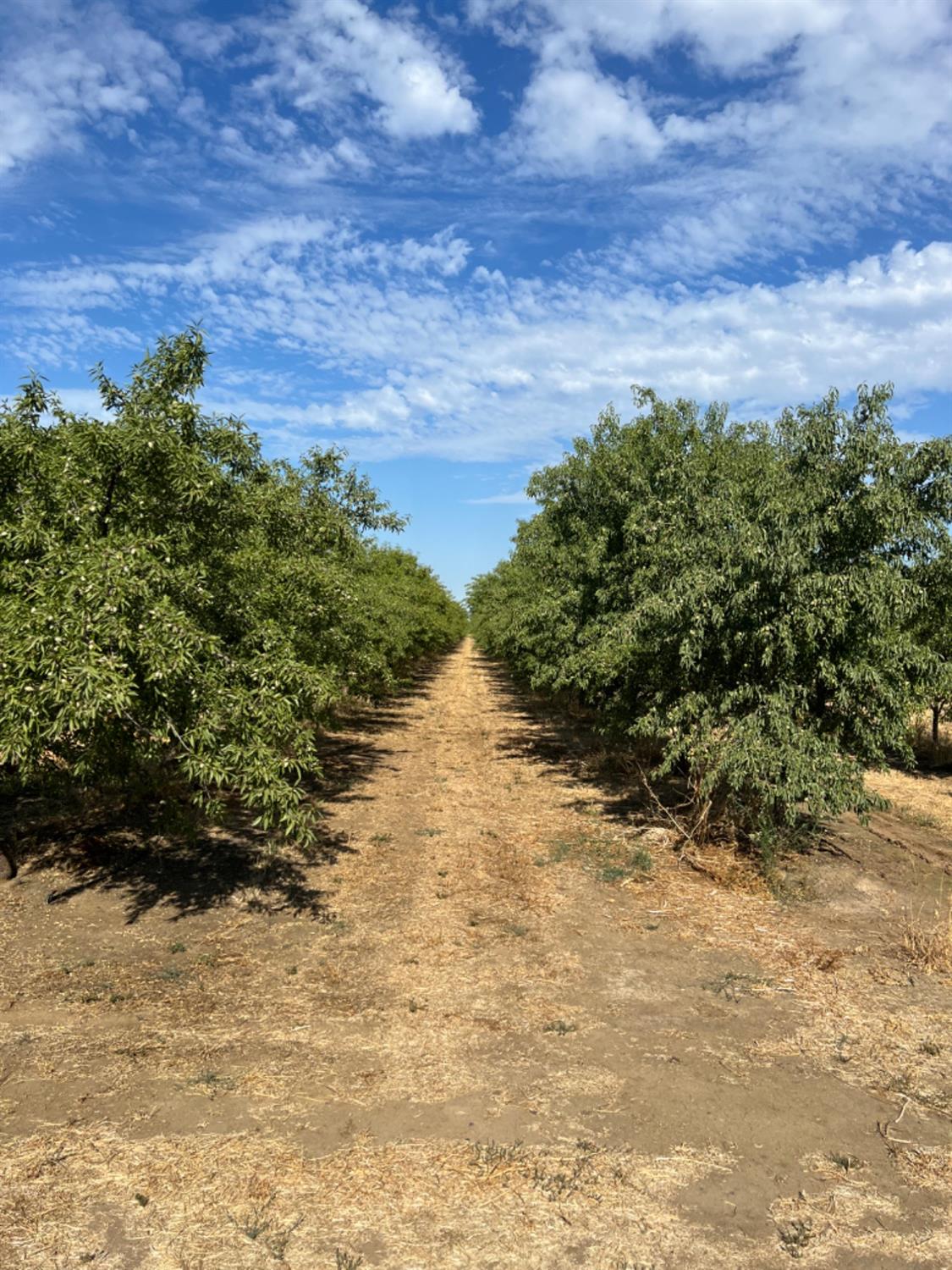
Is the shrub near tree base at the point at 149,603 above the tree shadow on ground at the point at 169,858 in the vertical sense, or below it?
above

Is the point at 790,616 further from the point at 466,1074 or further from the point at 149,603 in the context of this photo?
the point at 149,603

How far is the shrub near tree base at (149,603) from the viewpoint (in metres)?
6.93

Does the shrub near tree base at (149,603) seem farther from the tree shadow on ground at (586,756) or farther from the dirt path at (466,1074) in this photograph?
the tree shadow on ground at (586,756)

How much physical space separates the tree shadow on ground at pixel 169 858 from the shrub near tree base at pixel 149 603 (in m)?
1.47

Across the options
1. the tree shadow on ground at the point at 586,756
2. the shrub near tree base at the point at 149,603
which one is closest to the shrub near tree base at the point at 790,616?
the tree shadow on ground at the point at 586,756

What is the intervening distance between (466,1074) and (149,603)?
514cm

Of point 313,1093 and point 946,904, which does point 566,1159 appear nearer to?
point 313,1093

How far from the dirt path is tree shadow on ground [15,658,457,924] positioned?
94mm

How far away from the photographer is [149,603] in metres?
7.43

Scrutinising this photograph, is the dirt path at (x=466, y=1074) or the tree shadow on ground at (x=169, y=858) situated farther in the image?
the tree shadow on ground at (x=169, y=858)

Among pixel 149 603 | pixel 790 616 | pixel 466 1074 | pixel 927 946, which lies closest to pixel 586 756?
pixel 790 616

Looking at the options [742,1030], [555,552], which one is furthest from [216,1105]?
[555,552]

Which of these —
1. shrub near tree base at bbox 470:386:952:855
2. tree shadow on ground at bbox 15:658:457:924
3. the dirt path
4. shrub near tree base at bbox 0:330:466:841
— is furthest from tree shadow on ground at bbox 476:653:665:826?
shrub near tree base at bbox 0:330:466:841

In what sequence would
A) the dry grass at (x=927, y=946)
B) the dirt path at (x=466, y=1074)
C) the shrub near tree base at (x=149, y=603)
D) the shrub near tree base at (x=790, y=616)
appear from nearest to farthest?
1. the dirt path at (x=466, y=1074)
2. the shrub near tree base at (x=149, y=603)
3. the dry grass at (x=927, y=946)
4. the shrub near tree base at (x=790, y=616)
